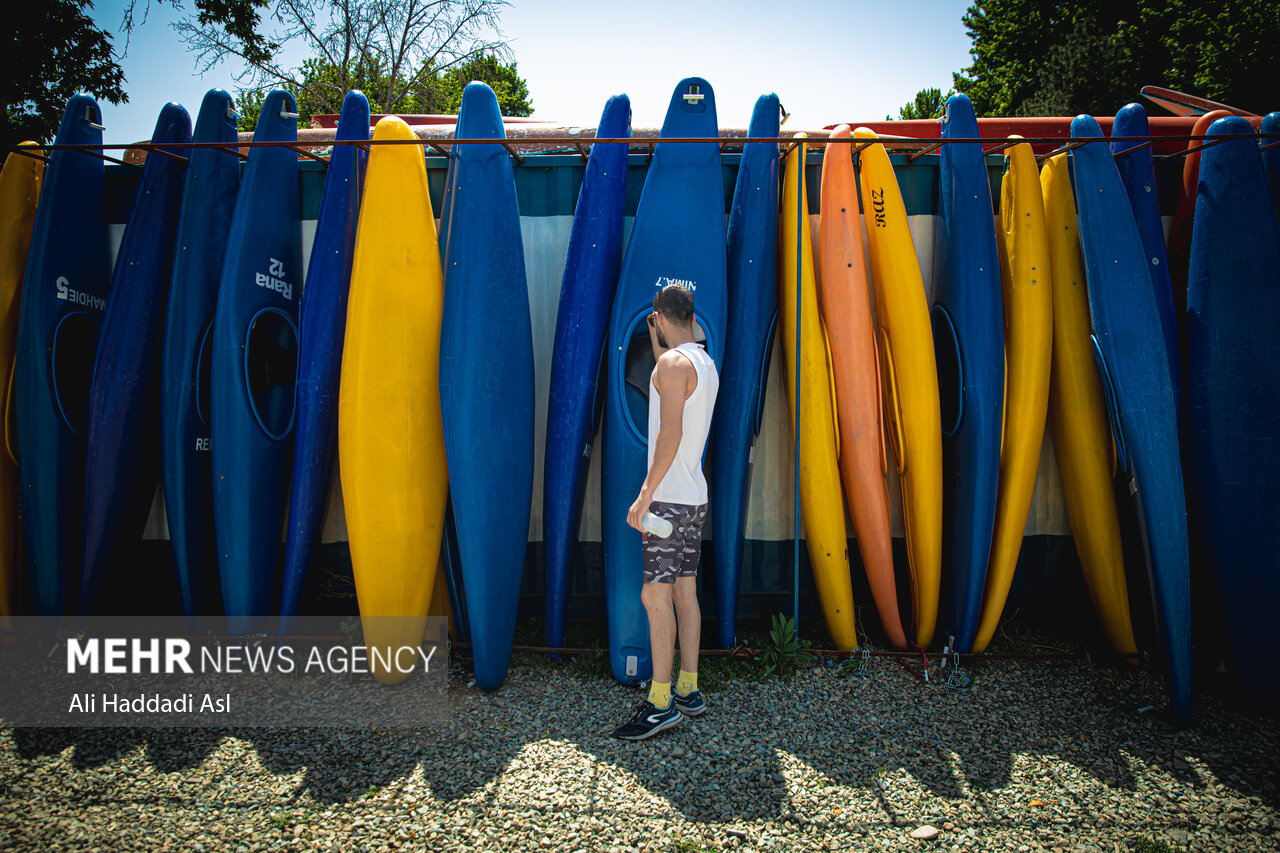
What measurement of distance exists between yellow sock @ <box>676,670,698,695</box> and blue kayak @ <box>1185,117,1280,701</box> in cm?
215

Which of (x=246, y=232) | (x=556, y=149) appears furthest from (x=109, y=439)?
(x=556, y=149)

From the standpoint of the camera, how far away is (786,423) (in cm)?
304

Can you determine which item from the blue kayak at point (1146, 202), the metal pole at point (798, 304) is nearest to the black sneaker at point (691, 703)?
the metal pole at point (798, 304)

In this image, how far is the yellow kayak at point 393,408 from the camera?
103 inches

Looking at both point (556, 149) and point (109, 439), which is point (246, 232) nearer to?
point (109, 439)

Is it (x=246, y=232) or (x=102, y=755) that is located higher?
(x=246, y=232)

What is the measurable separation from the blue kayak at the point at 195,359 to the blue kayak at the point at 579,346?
1.58 m

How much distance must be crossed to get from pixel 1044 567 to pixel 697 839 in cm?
240

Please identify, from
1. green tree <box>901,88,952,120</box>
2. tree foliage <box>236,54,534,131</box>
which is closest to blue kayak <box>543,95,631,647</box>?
tree foliage <box>236,54,534,131</box>

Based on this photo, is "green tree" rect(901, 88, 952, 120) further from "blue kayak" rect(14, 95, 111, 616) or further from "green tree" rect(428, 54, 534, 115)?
"blue kayak" rect(14, 95, 111, 616)

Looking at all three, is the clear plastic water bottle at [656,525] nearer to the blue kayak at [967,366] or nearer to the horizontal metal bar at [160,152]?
the blue kayak at [967,366]

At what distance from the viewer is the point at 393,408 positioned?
105 inches

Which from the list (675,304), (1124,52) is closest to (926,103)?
(1124,52)

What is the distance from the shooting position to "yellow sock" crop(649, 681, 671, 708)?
219cm
